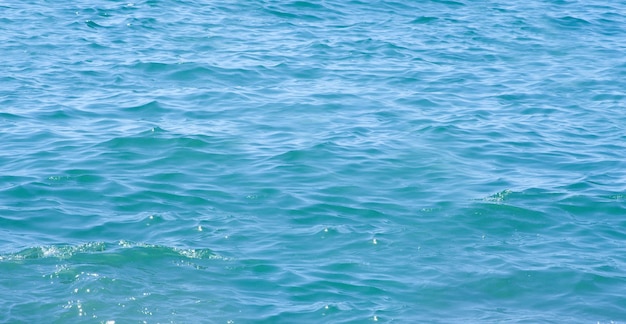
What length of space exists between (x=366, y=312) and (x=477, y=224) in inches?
147

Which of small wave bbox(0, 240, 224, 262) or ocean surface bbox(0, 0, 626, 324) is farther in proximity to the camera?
small wave bbox(0, 240, 224, 262)

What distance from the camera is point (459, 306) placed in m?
12.8

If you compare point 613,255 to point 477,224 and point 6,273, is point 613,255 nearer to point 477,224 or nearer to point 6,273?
point 477,224

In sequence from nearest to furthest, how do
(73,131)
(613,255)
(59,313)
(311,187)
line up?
(59,313) < (613,255) < (311,187) < (73,131)

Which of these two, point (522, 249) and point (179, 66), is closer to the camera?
point (522, 249)

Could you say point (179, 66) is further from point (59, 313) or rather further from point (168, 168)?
point (59, 313)

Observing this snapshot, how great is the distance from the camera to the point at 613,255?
1451 cm

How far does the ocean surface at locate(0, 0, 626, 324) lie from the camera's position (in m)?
13.0

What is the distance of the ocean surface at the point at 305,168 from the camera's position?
13.0 metres

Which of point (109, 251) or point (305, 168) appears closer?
→ point (109, 251)

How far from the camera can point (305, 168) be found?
17.6m

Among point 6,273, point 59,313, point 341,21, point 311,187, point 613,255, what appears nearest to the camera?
point 59,313

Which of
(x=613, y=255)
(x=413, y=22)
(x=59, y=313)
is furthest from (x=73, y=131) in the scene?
(x=413, y=22)

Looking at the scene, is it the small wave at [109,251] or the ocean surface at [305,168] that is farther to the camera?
the small wave at [109,251]
